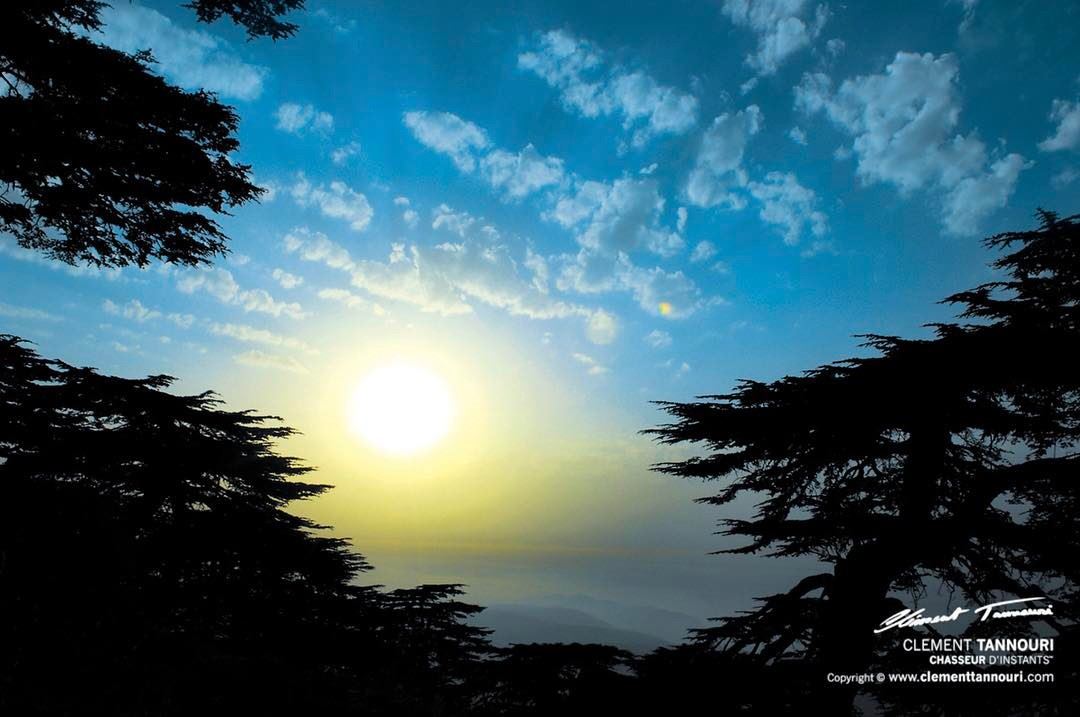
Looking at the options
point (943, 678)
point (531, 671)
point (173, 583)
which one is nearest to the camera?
point (943, 678)

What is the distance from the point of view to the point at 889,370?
19.9 ft

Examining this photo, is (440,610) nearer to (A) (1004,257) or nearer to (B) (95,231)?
(B) (95,231)

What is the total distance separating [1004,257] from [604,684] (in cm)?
1490

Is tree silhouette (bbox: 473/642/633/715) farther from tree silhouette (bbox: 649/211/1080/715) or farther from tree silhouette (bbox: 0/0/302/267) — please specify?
tree silhouette (bbox: 0/0/302/267)

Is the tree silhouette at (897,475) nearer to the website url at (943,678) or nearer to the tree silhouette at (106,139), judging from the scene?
the website url at (943,678)

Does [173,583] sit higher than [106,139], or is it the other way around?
[106,139]

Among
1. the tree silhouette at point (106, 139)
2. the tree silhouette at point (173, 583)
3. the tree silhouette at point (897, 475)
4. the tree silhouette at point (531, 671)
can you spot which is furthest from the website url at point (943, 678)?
the tree silhouette at point (106, 139)

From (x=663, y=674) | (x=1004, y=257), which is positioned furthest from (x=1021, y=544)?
(x=1004, y=257)

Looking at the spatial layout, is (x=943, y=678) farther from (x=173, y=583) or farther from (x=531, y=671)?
(x=173, y=583)

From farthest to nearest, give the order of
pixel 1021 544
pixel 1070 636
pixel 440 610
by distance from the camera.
→ pixel 440 610
pixel 1021 544
pixel 1070 636
